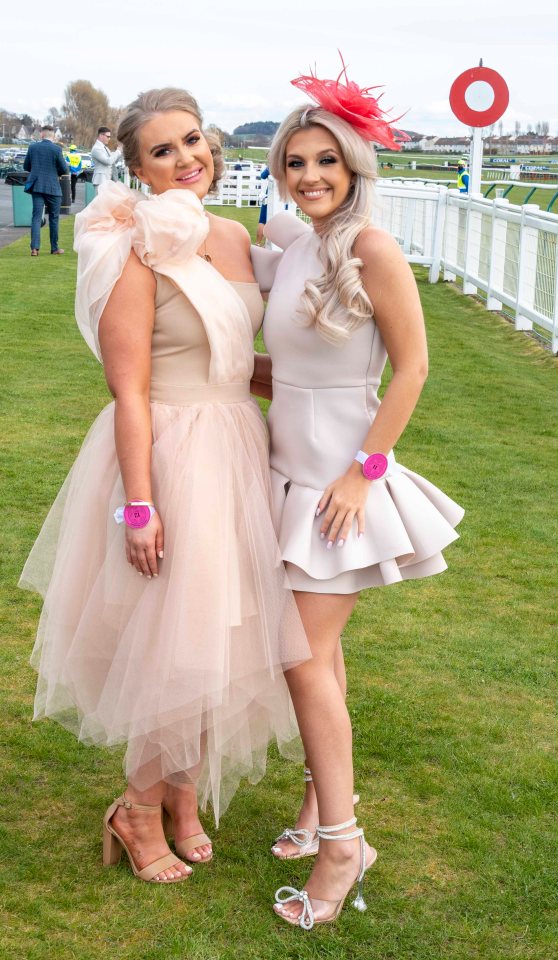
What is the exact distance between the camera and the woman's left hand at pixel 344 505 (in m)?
2.74

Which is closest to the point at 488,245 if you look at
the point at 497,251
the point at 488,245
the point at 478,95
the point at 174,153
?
the point at 488,245

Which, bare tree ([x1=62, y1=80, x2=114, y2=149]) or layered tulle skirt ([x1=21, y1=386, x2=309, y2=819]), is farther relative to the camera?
bare tree ([x1=62, y1=80, x2=114, y2=149])

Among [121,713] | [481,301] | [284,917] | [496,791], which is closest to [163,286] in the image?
[121,713]

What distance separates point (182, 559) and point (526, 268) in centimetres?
1030

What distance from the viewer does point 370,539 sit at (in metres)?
2.79

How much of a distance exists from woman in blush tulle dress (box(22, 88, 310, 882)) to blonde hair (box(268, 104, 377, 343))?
297 mm

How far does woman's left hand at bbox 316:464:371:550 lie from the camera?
8.98ft

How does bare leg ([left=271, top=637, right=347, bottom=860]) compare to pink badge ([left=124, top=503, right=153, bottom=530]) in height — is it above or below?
below

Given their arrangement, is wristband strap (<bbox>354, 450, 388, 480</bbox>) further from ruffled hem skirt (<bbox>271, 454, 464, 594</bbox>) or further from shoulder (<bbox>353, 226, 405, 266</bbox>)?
shoulder (<bbox>353, 226, 405, 266</bbox>)

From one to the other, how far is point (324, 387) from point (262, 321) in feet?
1.23

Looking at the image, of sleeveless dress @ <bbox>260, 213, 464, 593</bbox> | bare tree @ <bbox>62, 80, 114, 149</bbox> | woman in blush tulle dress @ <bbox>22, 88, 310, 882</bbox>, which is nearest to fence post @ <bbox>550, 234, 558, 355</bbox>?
woman in blush tulle dress @ <bbox>22, 88, 310, 882</bbox>

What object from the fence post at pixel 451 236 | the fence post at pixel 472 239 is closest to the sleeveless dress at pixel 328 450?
the fence post at pixel 472 239

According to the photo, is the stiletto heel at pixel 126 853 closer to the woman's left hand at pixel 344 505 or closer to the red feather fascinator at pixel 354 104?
the woman's left hand at pixel 344 505

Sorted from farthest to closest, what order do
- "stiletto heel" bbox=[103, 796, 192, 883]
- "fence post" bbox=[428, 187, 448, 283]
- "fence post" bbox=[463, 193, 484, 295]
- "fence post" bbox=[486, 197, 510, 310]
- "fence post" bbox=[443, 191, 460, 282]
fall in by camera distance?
"fence post" bbox=[428, 187, 448, 283] → "fence post" bbox=[443, 191, 460, 282] → "fence post" bbox=[463, 193, 484, 295] → "fence post" bbox=[486, 197, 510, 310] → "stiletto heel" bbox=[103, 796, 192, 883]
